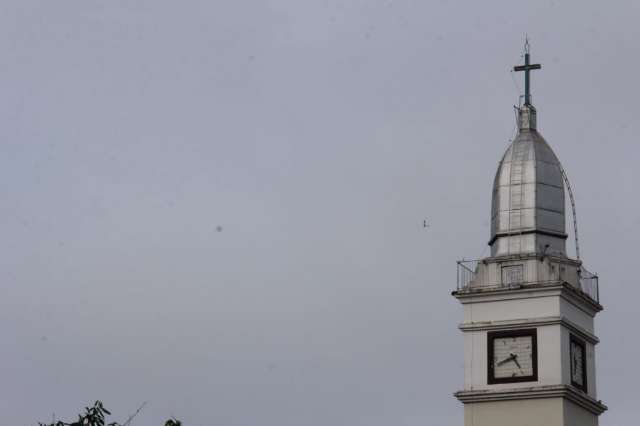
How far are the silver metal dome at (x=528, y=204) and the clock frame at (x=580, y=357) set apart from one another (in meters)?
3.27

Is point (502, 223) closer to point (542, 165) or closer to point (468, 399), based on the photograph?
point (542, 165)

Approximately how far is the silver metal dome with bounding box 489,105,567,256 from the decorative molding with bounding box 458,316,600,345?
8.76ft

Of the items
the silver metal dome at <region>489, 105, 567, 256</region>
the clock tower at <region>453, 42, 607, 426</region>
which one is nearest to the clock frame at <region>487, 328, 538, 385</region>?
the clock tower at <region>453, 42, 607, 426</region>

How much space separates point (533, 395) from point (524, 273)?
4703mm

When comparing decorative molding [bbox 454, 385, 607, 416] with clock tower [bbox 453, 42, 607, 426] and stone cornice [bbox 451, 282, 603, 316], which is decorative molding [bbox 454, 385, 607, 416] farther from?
stone cornice [bbox 451, 282, 603, 316]

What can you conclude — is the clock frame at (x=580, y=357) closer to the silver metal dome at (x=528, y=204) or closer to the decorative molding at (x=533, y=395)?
the decorative molding at (x=533, y=395)

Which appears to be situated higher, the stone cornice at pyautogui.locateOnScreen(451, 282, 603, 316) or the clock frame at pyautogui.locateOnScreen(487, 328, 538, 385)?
the stone cornice at pyautogui.locateOnScreen(451, 282, 603, 316)

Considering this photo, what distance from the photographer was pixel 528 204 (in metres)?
64.7

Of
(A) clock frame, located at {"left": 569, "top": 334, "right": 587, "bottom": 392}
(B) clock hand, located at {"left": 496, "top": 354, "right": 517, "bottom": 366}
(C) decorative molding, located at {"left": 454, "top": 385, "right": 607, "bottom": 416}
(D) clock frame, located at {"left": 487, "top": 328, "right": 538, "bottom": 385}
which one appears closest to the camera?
(C) decorative molding, located at {"left": 454, "top": 385, "right": 607, "bottom": 416}

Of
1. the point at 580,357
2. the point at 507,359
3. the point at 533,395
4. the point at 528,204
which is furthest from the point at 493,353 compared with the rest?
the point at 528,204

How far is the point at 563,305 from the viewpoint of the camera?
63.4 meters

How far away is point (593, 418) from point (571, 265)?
560cm

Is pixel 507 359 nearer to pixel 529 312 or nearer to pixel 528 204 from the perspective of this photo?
pixel 529 312

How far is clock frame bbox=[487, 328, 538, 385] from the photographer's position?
205ft
